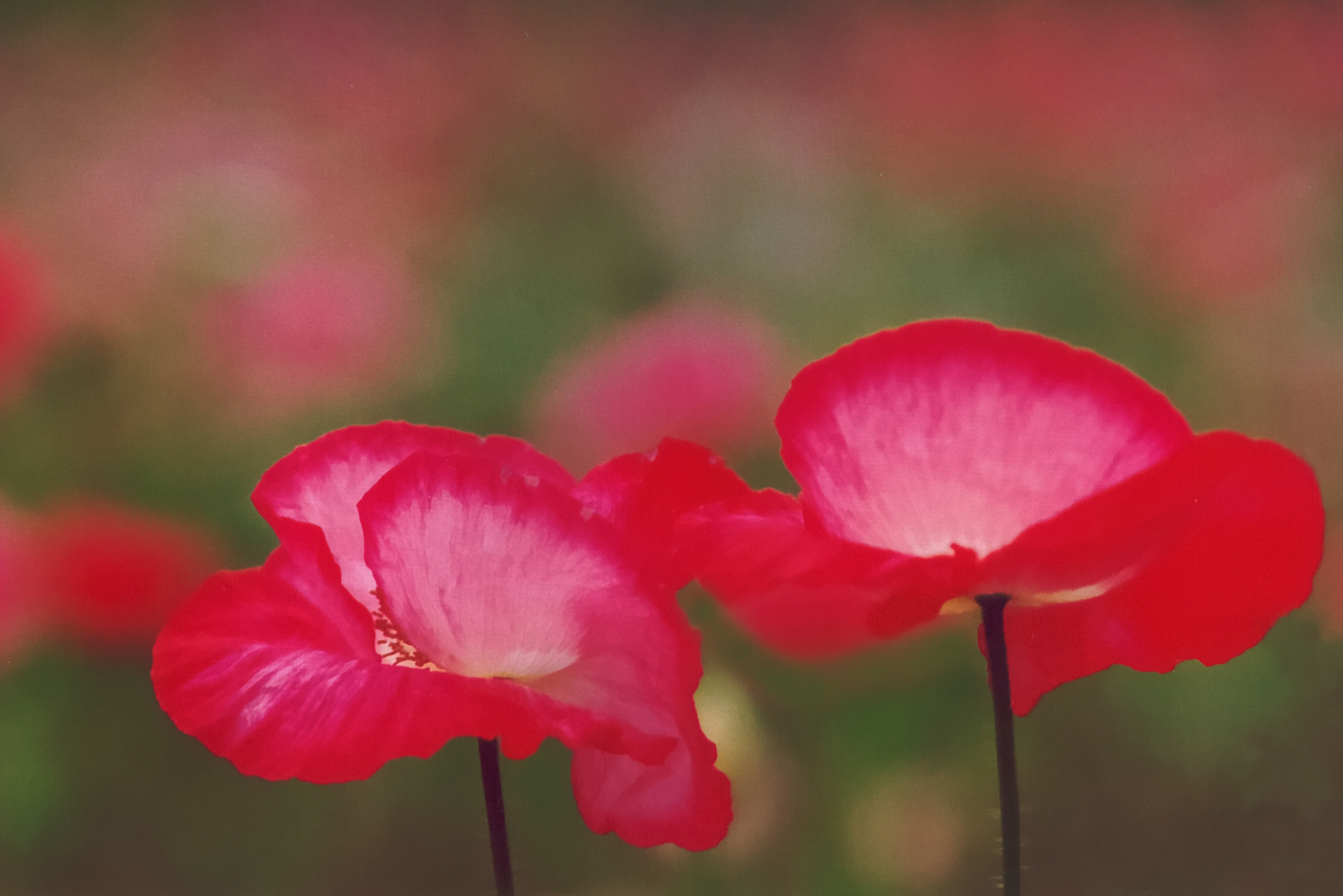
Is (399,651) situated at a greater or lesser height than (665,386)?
lesser

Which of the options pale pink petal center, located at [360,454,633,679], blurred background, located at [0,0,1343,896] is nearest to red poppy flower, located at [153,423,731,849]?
pale pink petal center, located at [360,454,633,679]

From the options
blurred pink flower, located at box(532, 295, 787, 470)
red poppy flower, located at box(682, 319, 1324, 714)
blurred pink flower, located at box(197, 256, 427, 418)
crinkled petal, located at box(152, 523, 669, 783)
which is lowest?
crinkled petal, located at box(152, 523, 669, 783)

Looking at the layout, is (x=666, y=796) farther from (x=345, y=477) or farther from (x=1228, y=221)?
(x=1228, y=221)

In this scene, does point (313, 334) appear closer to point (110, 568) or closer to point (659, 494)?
point (110, 568)

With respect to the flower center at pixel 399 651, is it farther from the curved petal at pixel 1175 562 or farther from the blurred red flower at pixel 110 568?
the blurred red flower at pixel 110 568

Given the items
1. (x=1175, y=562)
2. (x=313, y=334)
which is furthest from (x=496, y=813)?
(x=313, y=334)

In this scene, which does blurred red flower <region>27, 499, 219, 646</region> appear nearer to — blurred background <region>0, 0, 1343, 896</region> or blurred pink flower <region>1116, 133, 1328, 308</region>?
blurred background <region>0, 0, 1343, 896</region>

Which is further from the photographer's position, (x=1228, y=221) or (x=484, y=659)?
(x=1228, y=221)
